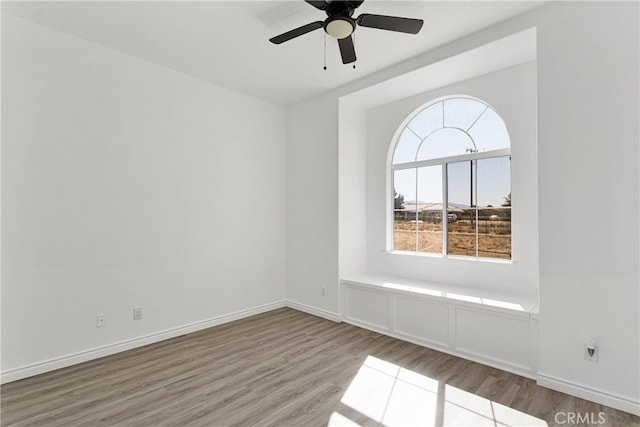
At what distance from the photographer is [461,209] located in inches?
143

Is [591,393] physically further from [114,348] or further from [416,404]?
[114,348]

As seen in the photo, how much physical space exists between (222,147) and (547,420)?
3.96m

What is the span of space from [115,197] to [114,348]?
4.78ft

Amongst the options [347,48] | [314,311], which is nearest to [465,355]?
[314,311]

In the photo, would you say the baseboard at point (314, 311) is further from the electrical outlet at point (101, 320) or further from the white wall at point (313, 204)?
the electrical outlet at point (101, 320)

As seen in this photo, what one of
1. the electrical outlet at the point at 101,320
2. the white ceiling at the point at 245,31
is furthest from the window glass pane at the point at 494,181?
the electrical outlet at the point at 101,320

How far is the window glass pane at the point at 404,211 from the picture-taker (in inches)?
160

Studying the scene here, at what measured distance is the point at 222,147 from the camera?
3984mm

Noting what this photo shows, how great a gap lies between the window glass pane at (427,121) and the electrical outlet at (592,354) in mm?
2611

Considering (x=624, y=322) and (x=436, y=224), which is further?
(x=436, y=224)

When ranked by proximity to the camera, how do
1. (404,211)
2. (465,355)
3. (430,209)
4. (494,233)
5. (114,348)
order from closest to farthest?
(465,355) → (114,348) → (494,233) → (430,209) → (404,211)

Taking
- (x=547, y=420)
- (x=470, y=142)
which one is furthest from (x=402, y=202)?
(x=547, y=420)

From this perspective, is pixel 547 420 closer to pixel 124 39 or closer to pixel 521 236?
pixel 521 236

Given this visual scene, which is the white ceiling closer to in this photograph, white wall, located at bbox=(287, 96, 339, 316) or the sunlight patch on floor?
white wall, located at bbox=(287, 96, 339, 316)
